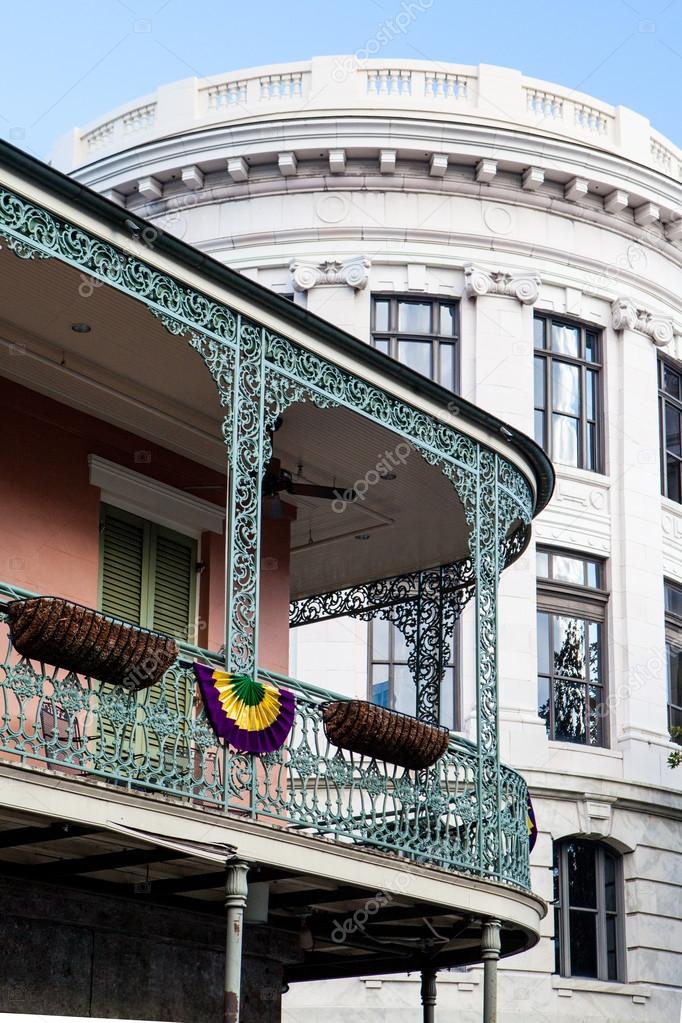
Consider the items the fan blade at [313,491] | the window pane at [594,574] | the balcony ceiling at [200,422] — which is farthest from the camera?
the window pane at [594,574]

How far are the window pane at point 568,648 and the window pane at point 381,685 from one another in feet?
9.71

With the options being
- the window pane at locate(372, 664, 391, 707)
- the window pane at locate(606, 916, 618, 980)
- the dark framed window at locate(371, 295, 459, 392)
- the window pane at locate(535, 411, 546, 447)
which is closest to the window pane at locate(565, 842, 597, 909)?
the window pane at locate(606, 916, 618, 980)

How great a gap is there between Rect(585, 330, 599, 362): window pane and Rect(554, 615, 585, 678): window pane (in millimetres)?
4778

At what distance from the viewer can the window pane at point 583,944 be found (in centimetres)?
2616

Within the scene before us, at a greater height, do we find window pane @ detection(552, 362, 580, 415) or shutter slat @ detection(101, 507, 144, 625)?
window pane @ detection(552, 362, 580, 415)

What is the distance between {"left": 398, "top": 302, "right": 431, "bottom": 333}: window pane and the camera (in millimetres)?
28016

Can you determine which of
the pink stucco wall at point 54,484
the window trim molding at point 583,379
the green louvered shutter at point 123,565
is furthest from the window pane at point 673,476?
the green louvered shutter at point 123,565

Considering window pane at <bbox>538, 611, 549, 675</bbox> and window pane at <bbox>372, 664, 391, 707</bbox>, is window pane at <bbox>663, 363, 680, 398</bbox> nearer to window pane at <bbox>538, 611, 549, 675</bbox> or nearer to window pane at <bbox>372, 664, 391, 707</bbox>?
window pane at <bbox>538, 611, 549, 675</bbox>

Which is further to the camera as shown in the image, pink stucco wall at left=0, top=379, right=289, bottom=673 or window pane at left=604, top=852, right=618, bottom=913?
window pane at left=604, top=852, right=618, bottom=913

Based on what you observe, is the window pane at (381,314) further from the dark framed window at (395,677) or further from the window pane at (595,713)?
the window pane at (595,713)

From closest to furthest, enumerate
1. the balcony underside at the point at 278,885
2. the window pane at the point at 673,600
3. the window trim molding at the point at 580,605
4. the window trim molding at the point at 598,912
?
the balcony underside at the point at 278,885
the window trim molding at the point at 598,912
the window trim molding at the point at 580,605
the window pane at the point at 673,600

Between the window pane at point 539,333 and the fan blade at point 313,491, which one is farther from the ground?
the window pane at point 539,333

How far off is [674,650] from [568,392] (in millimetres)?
4966

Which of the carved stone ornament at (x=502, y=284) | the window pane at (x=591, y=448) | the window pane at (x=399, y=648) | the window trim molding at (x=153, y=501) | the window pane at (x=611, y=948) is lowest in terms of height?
the window pane at (x=611, y=948)
